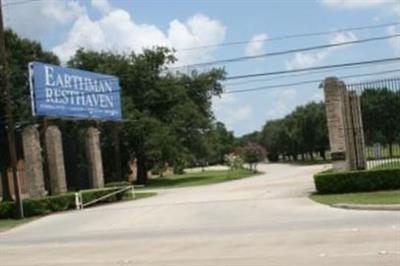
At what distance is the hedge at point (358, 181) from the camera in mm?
29656

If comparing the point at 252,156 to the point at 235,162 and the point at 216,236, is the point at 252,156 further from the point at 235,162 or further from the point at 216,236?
the point at 216,236

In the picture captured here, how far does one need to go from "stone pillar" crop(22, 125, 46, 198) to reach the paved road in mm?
6208

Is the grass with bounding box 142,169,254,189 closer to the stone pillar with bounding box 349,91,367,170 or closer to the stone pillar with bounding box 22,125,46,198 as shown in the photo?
the stone pillar with bounding box 22,125,46,198

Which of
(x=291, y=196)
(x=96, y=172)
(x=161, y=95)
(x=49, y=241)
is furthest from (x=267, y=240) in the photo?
(x=161, y=95)

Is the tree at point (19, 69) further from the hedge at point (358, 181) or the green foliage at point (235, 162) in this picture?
the hedge at point (358, 181)

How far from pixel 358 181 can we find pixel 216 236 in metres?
12.9

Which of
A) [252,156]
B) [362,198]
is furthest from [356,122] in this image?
[252,156]

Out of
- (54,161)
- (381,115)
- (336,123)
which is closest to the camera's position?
(336,123)

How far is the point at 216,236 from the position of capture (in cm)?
1855

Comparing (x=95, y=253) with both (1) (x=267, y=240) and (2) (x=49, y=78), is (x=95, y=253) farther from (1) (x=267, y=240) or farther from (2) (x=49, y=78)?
(2) (x=49, y=78)

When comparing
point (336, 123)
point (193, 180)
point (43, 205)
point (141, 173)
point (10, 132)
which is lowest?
point (193, 180)

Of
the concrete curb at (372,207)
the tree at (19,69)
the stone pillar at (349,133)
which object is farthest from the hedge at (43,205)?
the tree at (19,69)

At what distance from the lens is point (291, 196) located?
31531mm

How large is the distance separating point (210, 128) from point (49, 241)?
4642 cm
